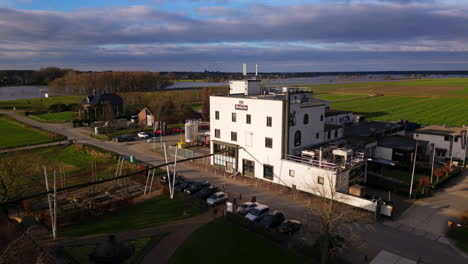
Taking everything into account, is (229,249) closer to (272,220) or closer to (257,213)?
(272,220)

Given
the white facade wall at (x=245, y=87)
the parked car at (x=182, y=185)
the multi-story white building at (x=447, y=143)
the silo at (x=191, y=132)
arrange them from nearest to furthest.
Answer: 1. the parked car at (x=182, y=185)
2. the multi-story white building at (x=447, y=143)
3. the white facade wall at (x=245, y=87)
4. the silo at (x=191, y=132)

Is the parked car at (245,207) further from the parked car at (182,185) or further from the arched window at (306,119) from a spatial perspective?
the arched window at (306,119)

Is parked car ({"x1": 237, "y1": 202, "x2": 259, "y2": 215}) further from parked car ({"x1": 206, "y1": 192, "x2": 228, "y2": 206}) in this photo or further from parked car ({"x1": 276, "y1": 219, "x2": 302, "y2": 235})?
parked car ({"x1": 276, "y1": 219, "x2": 302, "y2": 235})

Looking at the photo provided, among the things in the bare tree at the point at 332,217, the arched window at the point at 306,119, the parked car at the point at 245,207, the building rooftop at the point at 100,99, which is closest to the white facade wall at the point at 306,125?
the arched window at the point at 306,119

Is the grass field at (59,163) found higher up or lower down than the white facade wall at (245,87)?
lower down

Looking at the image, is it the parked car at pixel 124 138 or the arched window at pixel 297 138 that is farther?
the parked car at pixel 124 138

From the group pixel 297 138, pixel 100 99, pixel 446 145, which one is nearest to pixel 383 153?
pixel 446 145

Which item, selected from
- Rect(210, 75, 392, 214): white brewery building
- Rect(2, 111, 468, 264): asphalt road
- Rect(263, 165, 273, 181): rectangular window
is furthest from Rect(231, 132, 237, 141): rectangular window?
Rect(263, 165, 273, 181): rectangular window

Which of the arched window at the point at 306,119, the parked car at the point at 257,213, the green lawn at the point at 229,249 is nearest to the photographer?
the green lawn at the point at 229,249
